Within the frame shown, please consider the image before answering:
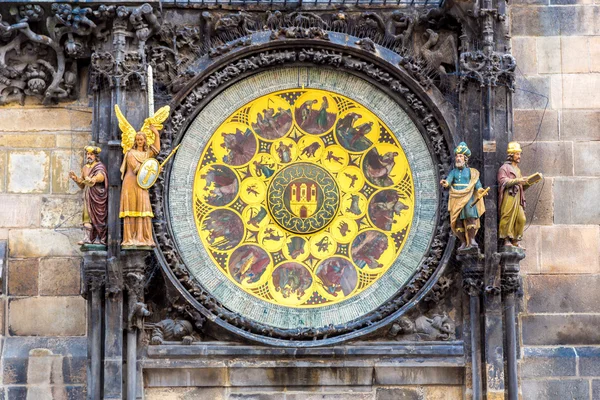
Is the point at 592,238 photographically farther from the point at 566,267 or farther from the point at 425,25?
the point at 425,25

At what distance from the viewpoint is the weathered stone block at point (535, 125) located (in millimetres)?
14875

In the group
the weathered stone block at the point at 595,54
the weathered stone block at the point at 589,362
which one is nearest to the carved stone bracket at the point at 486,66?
the weathered stone block at the point at 595,54

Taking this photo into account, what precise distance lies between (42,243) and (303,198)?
2365mm

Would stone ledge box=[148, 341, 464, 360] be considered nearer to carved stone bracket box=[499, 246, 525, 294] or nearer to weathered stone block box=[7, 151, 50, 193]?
carved stone bracket box=[499, 246, 525, 294]

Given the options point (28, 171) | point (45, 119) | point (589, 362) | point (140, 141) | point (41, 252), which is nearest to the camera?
point (140, 141)

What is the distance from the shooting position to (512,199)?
46.7 ft

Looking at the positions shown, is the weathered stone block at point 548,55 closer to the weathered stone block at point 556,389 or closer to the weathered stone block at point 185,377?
the weathered stone block at point 556,389

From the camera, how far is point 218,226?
14625 mm

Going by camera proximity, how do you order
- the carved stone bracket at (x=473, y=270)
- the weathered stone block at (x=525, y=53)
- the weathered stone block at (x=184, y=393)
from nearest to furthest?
the carved stone bracket at (x=473, y=270), the weathered stone block at (x=184, y=393), the weathered stone block at (x=525, y=53)

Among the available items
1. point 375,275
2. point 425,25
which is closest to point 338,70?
point 425,25

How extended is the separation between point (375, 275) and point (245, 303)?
1193 millimetres

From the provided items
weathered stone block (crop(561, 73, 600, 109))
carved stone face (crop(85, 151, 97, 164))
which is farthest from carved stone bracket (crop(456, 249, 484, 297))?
carved stone face (crop(85, 151, 97, 164))

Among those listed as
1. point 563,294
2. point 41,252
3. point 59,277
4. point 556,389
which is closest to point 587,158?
point 563,294

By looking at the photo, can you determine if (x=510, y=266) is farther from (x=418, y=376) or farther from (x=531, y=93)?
(x=531, y=93)
